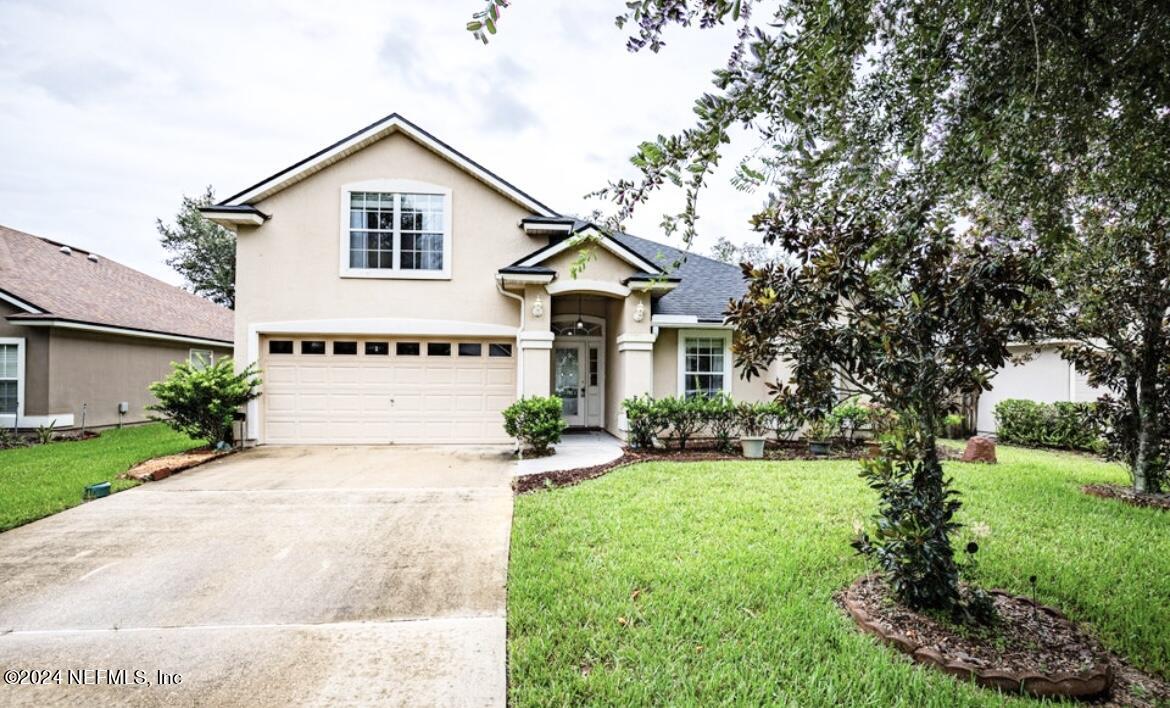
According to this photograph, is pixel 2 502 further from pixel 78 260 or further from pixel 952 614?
pixel 78 260

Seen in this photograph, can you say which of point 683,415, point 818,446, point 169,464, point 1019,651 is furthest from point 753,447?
point 169,464

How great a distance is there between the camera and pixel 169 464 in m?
8.73

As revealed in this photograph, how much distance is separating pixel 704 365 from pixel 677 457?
2963mm

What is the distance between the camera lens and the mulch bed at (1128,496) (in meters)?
6.75

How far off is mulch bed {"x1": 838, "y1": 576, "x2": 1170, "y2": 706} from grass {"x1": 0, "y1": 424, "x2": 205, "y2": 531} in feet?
27.4

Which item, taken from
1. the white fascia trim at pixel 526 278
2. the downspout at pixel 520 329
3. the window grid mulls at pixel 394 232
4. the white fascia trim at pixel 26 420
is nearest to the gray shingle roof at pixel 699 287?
the white fascia trim at pixel 526 278

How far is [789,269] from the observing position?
4012mm

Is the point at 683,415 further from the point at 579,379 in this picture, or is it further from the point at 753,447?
the point at 579,379

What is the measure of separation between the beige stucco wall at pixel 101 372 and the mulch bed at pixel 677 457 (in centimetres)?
1205

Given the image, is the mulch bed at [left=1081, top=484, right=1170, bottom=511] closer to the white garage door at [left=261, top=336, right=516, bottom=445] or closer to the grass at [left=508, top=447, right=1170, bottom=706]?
the grass at [left=508, top=447, right=1170, bottom=706]

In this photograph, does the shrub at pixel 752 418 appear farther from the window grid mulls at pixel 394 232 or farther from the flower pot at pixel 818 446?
the window grid mulls at pixel 394 232

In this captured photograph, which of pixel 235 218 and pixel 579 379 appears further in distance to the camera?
pixel 579 379

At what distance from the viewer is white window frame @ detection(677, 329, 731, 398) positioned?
1198 cm

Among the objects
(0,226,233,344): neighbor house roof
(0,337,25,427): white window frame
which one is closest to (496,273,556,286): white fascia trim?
(0,226,233,344): neighbor house roof
